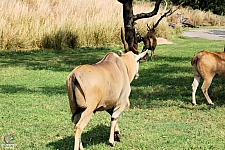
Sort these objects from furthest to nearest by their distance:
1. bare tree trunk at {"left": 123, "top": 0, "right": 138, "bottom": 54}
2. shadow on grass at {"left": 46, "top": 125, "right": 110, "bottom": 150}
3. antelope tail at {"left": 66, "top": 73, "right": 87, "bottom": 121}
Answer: bare tree trunk at {"left": 123, "top": 0, "right": 138, "bottom": 54}
shadow on grass at {"left": 46, "top": 125, "right": 110, "bottom": 150}
antelope tail at {"left": 66, "top": 73, "right": 87, "bottom": 121}

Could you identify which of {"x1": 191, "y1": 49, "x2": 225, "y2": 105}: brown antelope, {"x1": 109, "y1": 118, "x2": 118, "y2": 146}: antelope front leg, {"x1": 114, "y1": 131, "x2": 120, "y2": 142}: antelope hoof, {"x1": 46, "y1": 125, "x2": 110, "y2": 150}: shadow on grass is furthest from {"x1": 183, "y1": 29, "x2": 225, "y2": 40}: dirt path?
{"x1": 109, "y1": 118, "x2": 118, "y2": 146}: antelope front leg

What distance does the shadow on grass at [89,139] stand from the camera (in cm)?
574

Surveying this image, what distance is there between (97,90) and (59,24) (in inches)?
578

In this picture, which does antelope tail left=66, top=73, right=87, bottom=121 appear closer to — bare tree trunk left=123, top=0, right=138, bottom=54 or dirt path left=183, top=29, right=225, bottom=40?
bare tree trunk left=123, top=0, right=138, bottom=54

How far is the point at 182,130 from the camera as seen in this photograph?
21.4ft

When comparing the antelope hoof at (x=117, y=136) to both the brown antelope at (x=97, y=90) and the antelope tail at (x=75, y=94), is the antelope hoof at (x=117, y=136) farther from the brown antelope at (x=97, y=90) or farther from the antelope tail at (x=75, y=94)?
the antelope tail at (x=75, y=94)

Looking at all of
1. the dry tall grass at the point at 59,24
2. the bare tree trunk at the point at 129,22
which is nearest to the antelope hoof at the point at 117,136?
the bare tree trunk at the point at 129,22

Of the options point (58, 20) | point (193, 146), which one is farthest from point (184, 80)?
point (58, 20)

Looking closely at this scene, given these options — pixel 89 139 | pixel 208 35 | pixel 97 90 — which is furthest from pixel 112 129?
pixel 208 35

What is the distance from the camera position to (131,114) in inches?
297

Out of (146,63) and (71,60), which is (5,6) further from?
(146,63)

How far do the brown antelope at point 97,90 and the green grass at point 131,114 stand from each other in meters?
0.61

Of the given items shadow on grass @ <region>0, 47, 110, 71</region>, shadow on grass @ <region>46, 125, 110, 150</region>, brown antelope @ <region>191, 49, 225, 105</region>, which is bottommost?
shadow on grass @ <region>46, 125, 110, 150</region>

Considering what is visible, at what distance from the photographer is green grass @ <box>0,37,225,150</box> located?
5.93 m
